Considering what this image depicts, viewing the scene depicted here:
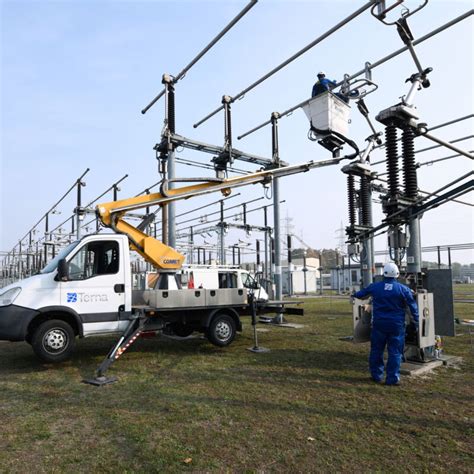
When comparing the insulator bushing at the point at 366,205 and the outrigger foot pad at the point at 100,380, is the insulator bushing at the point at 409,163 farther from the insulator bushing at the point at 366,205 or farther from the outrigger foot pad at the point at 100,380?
the outrigger foot pad at the point at 100,380

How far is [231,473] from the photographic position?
378cm

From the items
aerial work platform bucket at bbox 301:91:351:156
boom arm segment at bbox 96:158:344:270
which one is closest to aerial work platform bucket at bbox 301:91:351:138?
aerial work platform bucket at bbox 301:91:351:156

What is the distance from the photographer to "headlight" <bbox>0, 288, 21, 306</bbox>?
753 centimetres

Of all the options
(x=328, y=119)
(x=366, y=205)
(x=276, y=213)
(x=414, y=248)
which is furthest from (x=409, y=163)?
(x=276, y=213)

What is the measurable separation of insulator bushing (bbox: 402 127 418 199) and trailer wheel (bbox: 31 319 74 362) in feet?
23.5

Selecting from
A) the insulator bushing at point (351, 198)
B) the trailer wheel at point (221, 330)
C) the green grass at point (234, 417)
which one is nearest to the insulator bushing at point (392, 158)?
the insulator bushing at point (351, 198)

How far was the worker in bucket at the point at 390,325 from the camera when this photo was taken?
6.62 m

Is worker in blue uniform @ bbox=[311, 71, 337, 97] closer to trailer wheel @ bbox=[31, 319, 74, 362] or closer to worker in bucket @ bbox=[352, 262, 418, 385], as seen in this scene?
worker in bucket @ bbox=[352, 262, 418, 385]

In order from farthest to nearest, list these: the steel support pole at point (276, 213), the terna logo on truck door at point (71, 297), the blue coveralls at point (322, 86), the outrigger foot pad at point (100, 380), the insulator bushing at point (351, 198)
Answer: the steel support pole at point (276, 213) → the insulator bushing at point (351, 198) → the blue coveralls at point (322, 86) → the terna logo on truck door at point (71, 297) → the outrigger foot pad at point (100, 380)

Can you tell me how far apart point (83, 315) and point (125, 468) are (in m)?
4.69

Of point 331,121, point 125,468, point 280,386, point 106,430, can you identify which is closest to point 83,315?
point 106,430

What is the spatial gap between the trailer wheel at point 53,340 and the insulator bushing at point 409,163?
7.16m

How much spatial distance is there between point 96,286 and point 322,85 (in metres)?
6.57

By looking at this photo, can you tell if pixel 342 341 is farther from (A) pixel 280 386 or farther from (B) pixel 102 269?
(B) pixel 102 269
